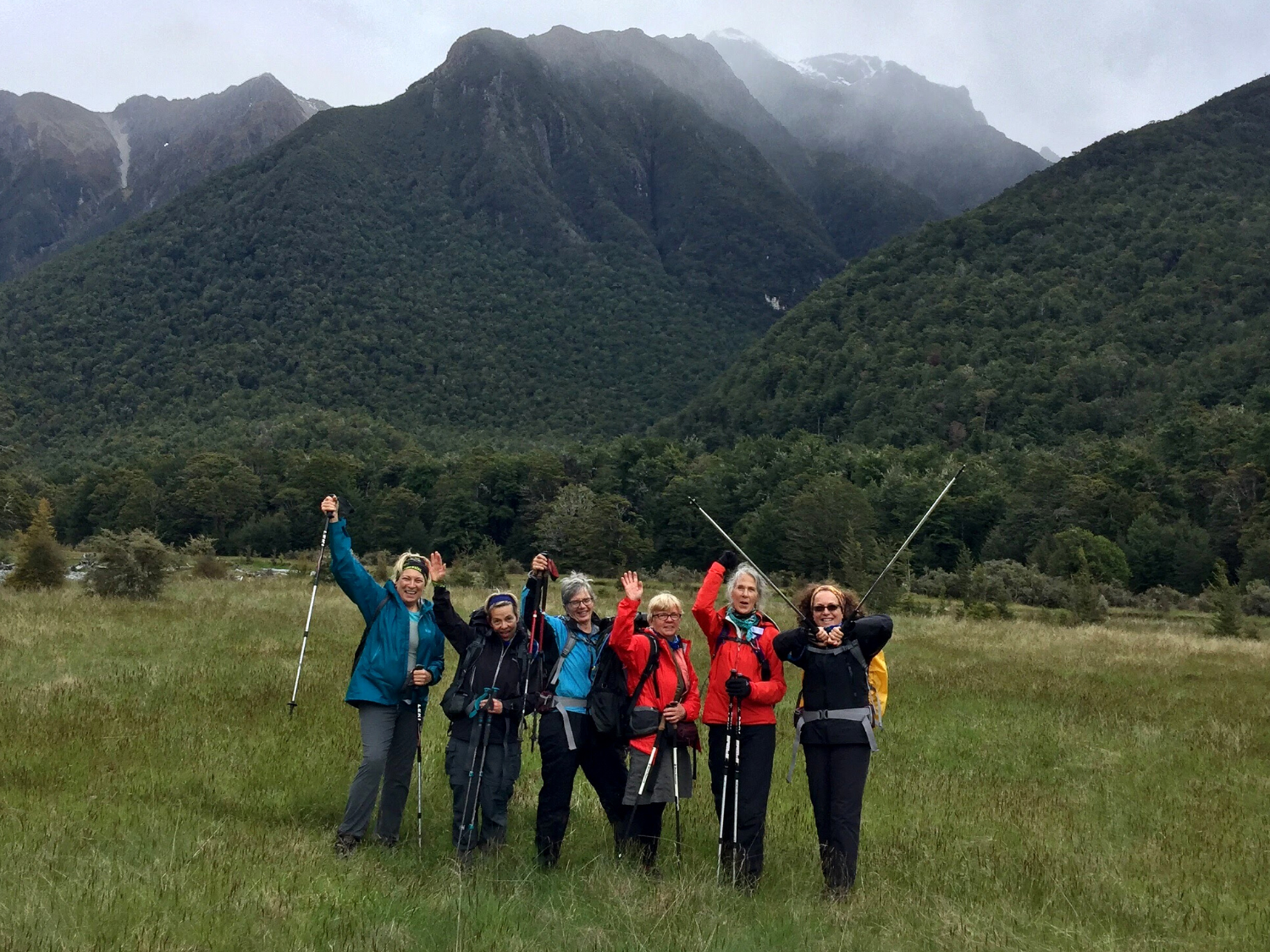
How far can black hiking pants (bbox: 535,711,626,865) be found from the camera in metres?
5.95

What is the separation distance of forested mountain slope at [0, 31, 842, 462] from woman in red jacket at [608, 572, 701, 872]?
106051 mm

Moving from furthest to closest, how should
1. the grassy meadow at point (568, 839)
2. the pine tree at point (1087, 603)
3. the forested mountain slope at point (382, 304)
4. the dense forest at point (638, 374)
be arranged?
the forested mountain slope at point (382, 304) < the dense forest at point (638, 374) < the pine tree at point (1087, 603) < the grassy meadow at point (568, 839)

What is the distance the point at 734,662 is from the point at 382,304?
474ft

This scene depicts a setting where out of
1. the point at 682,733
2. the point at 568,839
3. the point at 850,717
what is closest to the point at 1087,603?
the point at 568,839

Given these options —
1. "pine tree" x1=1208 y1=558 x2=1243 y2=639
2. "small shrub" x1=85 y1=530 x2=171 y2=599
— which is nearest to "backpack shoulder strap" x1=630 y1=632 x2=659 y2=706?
"small shrub" x1=85 y1=530 x2=171 y2=599

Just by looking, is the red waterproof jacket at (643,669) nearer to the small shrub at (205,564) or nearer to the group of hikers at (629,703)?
the group of hikers at (629,703)

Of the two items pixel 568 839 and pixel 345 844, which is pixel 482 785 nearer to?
pixel 345 844

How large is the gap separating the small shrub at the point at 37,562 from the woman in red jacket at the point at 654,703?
20763 mm

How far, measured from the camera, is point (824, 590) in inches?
232

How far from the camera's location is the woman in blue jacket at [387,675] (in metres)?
6.10

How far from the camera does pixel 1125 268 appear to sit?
106125 millimetres

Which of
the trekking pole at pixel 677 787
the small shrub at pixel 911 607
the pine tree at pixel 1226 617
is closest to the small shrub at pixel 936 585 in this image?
the small shrub at pixel 911 607

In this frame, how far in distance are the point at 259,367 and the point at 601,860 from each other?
132 m

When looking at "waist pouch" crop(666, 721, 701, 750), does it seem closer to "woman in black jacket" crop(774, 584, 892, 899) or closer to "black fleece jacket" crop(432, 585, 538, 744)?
"woman in black jacket" crop(774, 584, 892, 899)
